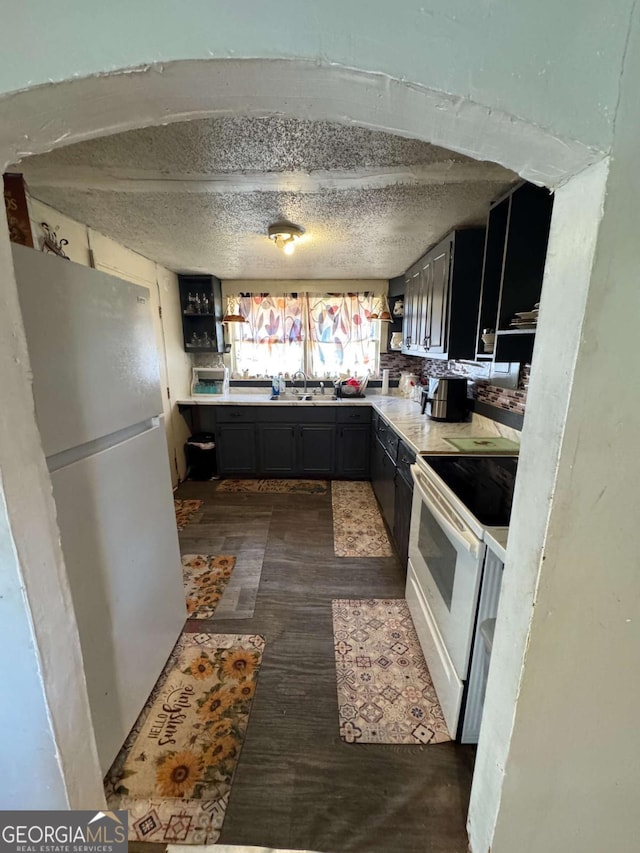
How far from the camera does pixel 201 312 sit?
12.3 feet

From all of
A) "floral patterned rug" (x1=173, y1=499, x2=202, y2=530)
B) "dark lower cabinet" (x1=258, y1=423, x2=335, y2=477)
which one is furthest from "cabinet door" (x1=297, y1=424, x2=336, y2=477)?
"floral patterned rug" (x1=173, y1=499, x2=202, y2=530)

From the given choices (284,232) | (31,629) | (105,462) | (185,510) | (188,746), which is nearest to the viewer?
(31,629)

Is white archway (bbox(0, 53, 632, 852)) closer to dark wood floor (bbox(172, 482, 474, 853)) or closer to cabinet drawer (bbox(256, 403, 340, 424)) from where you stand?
dark wood floor (bbox(172, 482, 474, 853))

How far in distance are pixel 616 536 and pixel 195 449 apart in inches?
145

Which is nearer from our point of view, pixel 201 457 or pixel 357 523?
pixel 357 523

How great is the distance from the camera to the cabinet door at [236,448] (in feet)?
12.1

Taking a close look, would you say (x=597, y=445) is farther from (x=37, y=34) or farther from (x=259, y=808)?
(x=259, y=808)

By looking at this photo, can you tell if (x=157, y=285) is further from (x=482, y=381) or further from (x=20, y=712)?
(x=20, y=712)

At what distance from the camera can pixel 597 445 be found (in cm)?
64

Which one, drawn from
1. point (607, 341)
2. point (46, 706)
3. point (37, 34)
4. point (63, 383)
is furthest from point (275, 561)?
point (37, 34)

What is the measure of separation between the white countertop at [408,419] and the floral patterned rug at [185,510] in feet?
3.47

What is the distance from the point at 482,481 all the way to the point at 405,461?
67 cm

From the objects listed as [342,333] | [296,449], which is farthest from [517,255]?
[296,449]

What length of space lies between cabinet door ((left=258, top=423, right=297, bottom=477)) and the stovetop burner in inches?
81.9
